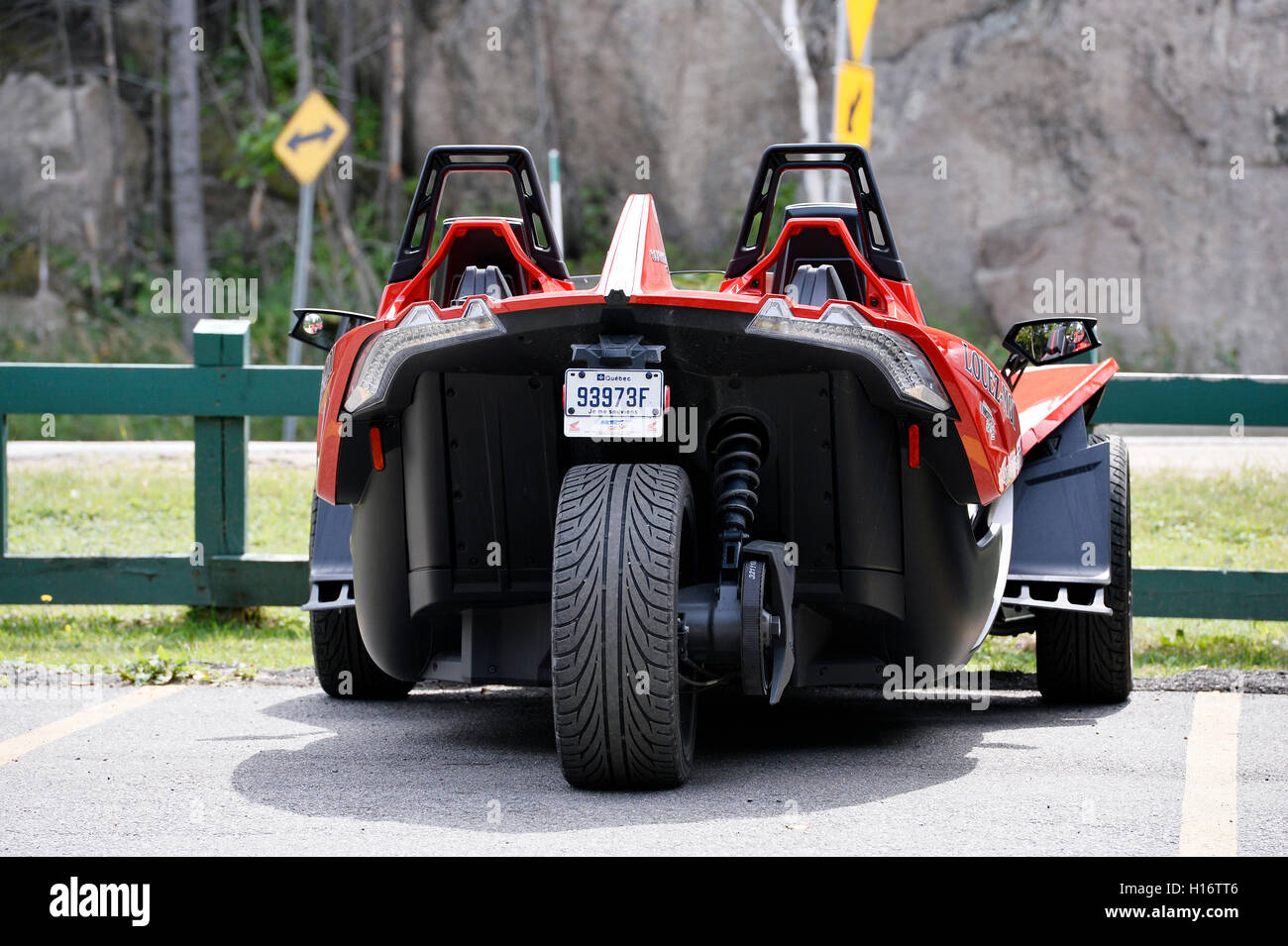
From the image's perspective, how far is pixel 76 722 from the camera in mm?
5590

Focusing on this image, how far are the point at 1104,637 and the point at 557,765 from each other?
2228mm

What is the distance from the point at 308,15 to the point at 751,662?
23125 millimetres

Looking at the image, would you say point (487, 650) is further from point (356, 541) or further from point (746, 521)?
point (746, 521)

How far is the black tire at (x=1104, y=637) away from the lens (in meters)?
5.88

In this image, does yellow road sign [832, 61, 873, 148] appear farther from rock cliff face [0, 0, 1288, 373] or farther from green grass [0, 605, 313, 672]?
green grass [0, 605, 313, 672]

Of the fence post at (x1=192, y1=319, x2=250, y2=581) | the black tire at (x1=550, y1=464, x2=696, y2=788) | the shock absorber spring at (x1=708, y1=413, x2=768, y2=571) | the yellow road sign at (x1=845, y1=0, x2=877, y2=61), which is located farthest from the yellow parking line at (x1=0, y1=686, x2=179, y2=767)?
the yellow road sign at (x1=845, y1=0, x2=877, y2=61)

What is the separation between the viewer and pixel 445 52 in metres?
23.2

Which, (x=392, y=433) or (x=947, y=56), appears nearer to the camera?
(x=392, y=433)

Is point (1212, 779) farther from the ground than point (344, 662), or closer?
closer

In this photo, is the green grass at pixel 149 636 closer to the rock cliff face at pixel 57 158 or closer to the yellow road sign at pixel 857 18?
the yellow road sign at pixel 857 18

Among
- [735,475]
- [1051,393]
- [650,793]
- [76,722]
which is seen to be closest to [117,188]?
[76,722]

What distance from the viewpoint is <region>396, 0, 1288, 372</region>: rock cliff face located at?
1953 cm

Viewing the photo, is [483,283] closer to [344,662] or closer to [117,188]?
[344,662]
